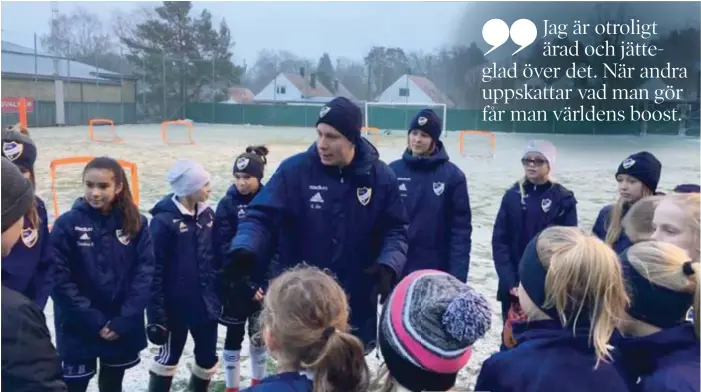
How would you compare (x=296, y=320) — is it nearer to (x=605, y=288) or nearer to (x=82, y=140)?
(x=605, y=288)

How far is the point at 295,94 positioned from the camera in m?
59.2

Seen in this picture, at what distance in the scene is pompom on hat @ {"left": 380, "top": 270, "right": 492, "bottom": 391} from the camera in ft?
5.19

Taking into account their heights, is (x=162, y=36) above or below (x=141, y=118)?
above

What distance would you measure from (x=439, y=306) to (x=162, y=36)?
173ft

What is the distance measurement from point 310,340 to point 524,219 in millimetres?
2555

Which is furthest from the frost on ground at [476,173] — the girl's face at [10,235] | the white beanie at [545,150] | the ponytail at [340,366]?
the ponytail at [340,366]

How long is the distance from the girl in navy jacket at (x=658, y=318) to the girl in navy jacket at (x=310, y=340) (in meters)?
0.83

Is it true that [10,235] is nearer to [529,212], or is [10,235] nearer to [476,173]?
[529,212]

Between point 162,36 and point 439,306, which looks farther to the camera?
point 162,36

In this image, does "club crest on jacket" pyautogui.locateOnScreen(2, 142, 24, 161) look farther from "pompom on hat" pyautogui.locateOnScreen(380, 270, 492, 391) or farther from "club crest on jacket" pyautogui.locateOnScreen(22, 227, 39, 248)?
"pompom on hat" pyautogui.locateOnScreen(380, 270, 492, 391)

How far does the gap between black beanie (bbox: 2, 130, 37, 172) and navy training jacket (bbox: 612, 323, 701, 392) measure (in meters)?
3.24

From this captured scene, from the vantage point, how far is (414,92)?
4319 cm

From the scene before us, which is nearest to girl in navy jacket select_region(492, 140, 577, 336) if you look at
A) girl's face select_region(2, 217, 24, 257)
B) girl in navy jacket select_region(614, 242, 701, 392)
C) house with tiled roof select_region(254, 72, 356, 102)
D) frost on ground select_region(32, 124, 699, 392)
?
frost on ground select_region(32, 124, 699, 392)

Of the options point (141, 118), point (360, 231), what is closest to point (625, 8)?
point (360, 231)
